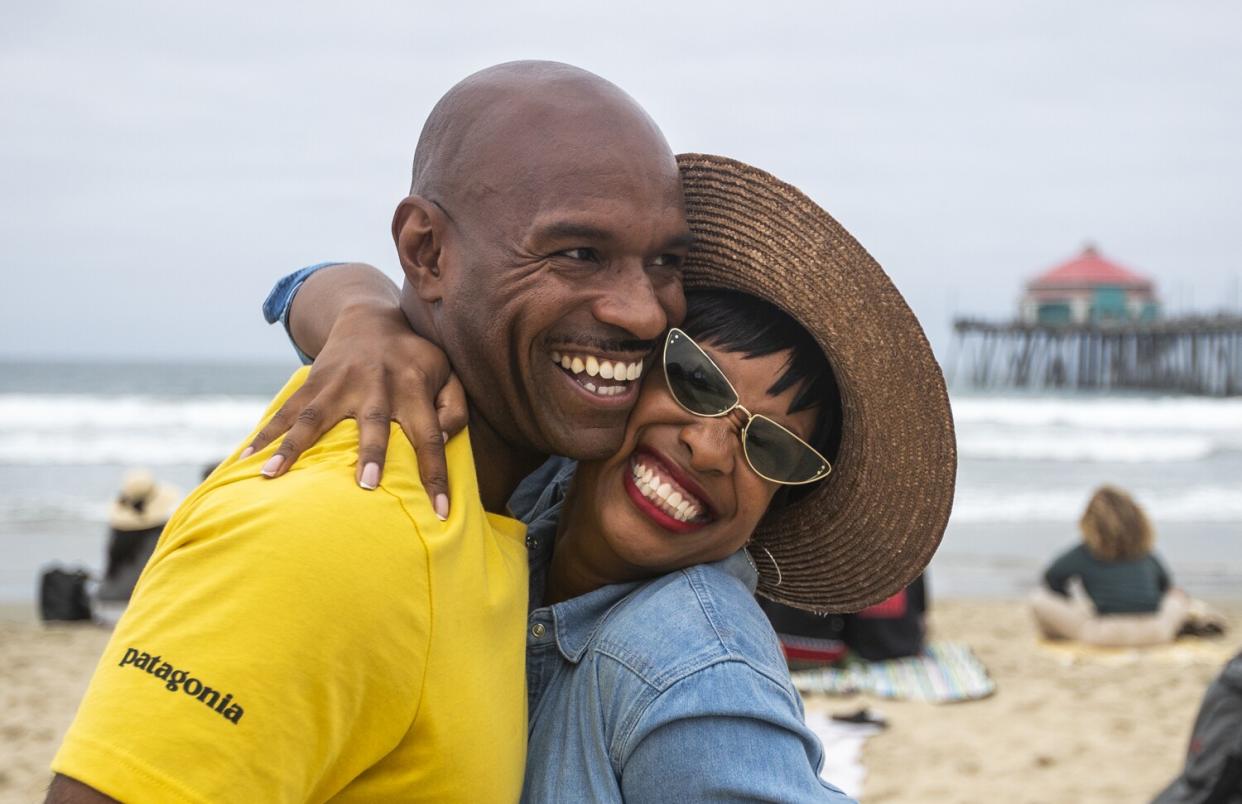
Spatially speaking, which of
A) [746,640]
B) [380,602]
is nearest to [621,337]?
[746,640]

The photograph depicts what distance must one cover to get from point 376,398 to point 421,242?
1.05ft

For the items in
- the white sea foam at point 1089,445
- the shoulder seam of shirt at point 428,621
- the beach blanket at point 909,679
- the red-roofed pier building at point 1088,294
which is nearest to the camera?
the shoulder seam of shirt at point 428,621

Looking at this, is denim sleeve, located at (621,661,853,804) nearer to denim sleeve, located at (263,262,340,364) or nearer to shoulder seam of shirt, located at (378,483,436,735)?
shoulder seam of shirt, located at (378,483,436,735)

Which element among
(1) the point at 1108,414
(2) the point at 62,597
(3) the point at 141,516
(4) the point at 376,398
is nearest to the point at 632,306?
(4) the point at 376,398

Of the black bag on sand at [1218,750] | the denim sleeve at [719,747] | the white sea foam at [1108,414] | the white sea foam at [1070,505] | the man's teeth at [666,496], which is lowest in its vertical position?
the white sea foam at [1108,414]

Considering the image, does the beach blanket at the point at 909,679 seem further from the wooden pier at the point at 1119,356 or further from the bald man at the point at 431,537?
the wooden pier at the point at 1119,356

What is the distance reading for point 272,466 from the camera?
1.70m

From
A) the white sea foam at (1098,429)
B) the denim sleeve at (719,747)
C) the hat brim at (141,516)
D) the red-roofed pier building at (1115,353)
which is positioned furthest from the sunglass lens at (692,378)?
the red-roofed pier building at (1115,353)

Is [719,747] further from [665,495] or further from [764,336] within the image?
[764,336]

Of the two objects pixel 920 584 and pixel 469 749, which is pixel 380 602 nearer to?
pixel 469 749

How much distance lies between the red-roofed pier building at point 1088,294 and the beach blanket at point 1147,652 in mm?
45647

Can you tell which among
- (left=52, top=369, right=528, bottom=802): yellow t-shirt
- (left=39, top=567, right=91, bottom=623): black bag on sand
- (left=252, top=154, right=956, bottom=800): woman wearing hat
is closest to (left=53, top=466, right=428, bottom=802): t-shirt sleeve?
(left=52, top=369, right=528, bottom=802): yellow t-shirt

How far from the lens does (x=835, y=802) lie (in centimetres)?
191

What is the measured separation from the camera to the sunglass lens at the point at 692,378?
233cm
